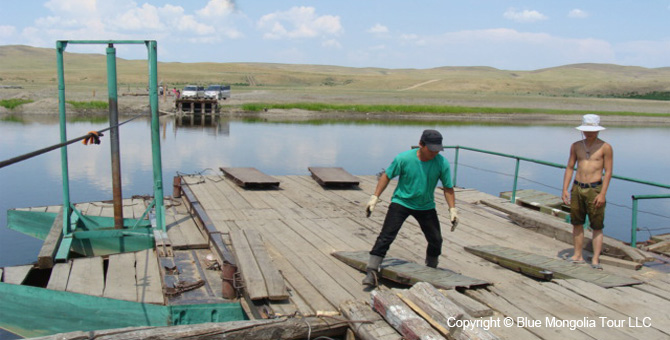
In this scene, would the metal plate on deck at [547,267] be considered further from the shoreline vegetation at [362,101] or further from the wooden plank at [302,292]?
the shoreline vegetation at [362,101]

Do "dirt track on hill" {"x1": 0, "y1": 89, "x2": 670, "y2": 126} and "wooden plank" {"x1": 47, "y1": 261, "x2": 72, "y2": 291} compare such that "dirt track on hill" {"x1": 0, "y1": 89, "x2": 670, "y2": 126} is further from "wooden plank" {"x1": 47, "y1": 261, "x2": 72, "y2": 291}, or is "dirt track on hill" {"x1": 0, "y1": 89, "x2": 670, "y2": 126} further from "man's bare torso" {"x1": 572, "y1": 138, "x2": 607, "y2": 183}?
"man's bare torso" {"x1": 572, "y1": 138, "x2": 607, "y2": 183}

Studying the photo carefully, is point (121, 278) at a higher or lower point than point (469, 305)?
lower

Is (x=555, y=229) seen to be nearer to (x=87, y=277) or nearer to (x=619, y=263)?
(x=619, y=263)

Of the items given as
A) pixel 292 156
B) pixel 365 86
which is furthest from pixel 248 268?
pixel 365 86

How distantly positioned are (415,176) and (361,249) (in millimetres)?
1911

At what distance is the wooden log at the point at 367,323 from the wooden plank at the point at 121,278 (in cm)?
268

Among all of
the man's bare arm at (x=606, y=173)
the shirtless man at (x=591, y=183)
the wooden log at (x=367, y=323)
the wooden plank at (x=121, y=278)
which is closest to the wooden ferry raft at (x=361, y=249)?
the wooden log at (x=367, y=323)

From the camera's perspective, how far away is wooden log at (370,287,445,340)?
4.34 m

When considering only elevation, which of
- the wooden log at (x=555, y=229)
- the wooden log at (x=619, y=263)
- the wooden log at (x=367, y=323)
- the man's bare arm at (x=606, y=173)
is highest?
the man's bare arm at (x=606, y=173)

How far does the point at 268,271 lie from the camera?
5.79 metres

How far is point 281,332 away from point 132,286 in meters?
2.77

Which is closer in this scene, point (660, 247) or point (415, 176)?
point (415, 176)

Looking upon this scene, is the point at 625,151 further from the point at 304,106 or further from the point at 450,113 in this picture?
the point at 304,106

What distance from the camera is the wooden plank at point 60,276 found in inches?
270
